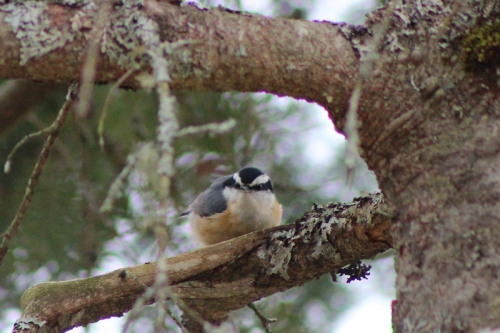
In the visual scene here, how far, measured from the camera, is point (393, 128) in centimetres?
136

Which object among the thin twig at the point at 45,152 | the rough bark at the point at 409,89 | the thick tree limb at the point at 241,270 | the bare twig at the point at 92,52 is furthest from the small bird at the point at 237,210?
the bare twig at the point at 92,52

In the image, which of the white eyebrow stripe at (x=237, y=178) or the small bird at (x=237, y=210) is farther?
the white eyebrow stripe at (x=237, y=178)

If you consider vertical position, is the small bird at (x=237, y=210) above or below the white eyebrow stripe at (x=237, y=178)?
below

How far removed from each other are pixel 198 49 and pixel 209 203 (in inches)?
78.5

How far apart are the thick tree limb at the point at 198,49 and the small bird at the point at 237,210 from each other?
5.89 feet

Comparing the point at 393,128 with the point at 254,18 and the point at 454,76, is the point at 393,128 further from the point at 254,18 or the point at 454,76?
the point at 254,18

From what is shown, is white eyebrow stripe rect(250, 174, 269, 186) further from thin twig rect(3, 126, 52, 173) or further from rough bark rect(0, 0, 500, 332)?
rough bark rect(0, 0, 500, 332)

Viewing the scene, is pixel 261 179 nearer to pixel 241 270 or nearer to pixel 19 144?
pixel 241 270

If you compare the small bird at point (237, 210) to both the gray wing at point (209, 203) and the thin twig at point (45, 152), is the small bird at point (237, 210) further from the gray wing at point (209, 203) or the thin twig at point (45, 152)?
the thin twig at point (45, 152)

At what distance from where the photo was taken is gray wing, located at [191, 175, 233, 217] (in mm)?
3154

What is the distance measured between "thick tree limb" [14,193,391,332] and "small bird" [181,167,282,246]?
110 cm

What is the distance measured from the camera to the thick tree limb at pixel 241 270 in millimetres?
1747

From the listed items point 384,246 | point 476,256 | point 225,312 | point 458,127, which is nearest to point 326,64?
point 458,127

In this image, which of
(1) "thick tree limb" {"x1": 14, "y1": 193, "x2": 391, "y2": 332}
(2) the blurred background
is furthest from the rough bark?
(2) the blurred background
